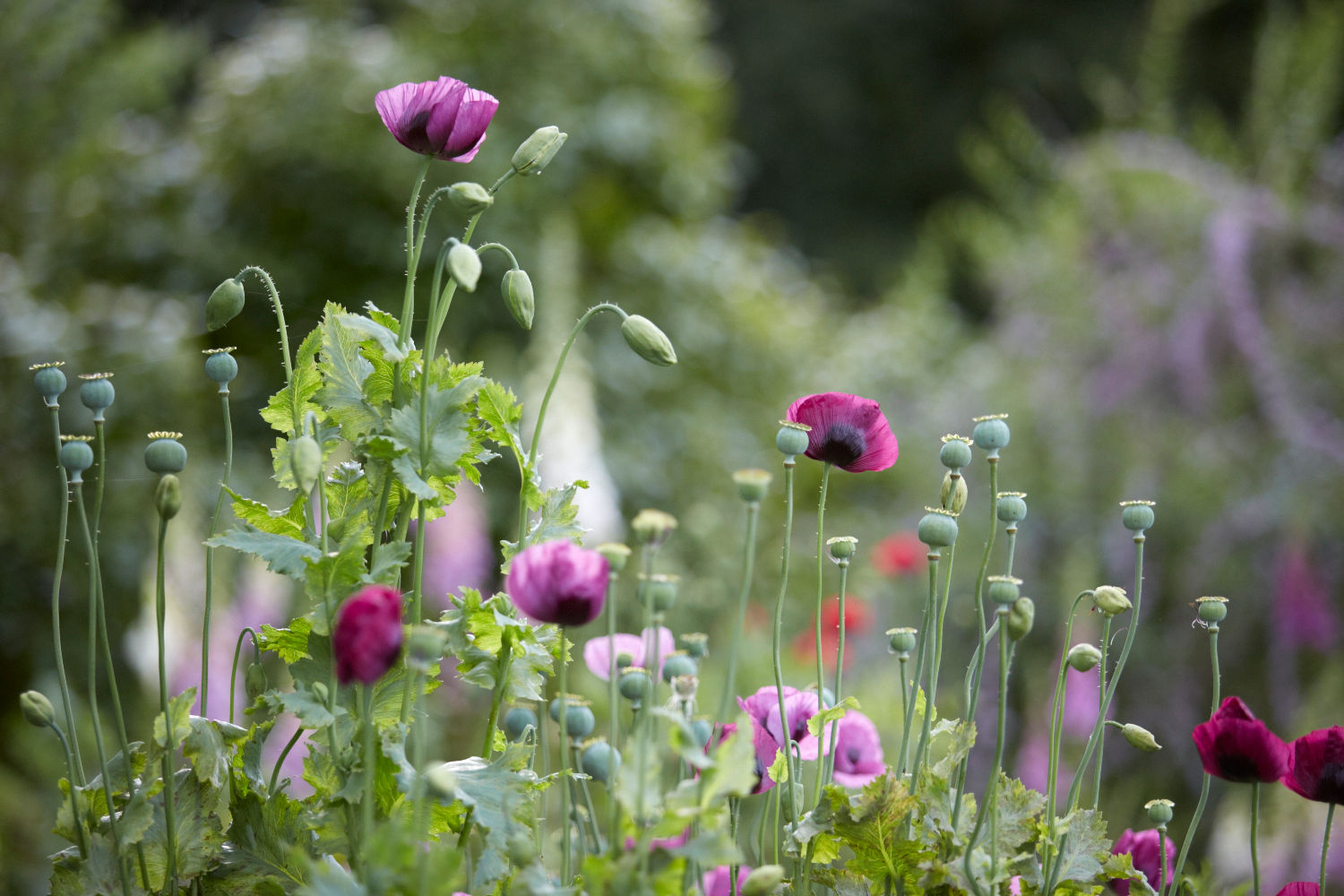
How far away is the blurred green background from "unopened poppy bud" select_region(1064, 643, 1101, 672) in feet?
2.86

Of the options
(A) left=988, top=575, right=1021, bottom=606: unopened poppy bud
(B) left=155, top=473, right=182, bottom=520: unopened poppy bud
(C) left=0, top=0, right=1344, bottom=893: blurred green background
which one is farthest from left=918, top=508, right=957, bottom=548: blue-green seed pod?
(C) left=0, top=0, right=1344, bottom=893: blurred green background

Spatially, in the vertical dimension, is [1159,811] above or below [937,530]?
below

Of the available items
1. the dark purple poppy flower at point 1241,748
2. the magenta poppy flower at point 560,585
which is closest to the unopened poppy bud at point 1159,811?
the dark purple poppy flower at point 1241,748

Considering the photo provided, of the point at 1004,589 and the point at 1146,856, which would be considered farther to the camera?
the point at 1146,856

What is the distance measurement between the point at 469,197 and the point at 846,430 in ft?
0.56

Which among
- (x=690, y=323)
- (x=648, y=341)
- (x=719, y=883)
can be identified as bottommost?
(x=719, y=883)

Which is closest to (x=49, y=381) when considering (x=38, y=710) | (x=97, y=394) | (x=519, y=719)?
(x=97, y=394)

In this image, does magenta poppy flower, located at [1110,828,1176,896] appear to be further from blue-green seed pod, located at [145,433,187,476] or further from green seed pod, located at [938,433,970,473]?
blue-green seed pod, located at [145,433,187,476]

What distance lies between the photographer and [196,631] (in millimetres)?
1281

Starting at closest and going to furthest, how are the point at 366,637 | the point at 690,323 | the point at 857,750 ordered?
the point at 366,637 < the point at 857,750 < the point at 690,323

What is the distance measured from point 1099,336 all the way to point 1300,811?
1.19 m

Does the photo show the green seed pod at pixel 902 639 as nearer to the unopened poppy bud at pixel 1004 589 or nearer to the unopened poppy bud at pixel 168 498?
the unopened poppy bud at pixel 1004 589

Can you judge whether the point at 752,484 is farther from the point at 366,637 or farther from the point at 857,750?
the point at 857,750

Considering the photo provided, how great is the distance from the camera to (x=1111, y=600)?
376 mm
